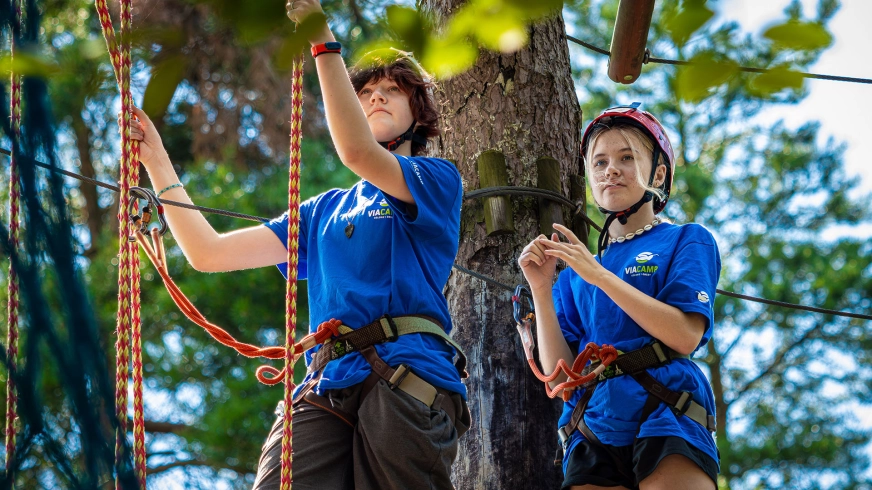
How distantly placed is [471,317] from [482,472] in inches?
20.9

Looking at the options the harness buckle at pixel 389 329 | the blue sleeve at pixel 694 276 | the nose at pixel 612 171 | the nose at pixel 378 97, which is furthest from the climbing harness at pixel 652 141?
the harness buckle at pixel 389 329

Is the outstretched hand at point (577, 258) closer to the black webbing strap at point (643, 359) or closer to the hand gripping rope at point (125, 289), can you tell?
the black webbing strap at point (643, 359)

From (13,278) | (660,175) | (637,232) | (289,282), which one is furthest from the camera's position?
(660,175)

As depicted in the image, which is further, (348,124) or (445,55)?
(348,124)

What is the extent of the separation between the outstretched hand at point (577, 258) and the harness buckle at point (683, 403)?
14.5 inches

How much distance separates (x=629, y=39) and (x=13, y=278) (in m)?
2.10

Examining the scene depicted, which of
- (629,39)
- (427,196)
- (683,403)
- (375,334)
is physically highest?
(629,39)

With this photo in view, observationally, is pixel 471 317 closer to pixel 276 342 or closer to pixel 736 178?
pixel 276 342

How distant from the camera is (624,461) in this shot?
272 cm

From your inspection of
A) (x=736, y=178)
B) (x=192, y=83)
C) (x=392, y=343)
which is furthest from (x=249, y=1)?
(x=736, y=178)

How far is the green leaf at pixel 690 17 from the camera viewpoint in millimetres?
1604

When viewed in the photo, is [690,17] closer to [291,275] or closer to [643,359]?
[291,275]

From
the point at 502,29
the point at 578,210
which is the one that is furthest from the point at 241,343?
the point at 578,210

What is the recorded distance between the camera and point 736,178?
41.4 ft
